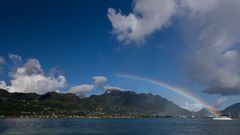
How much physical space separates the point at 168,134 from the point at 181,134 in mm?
5981

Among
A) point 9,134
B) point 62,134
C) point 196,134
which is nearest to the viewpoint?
point 9,134

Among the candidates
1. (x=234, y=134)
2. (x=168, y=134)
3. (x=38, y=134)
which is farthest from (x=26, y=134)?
(x=234, y=134)

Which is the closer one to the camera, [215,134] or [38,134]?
[38,134]

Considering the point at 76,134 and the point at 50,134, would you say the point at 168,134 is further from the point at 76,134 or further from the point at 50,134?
the point at 50,134

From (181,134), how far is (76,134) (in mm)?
48017

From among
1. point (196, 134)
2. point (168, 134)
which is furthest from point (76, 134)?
point (196, 134)

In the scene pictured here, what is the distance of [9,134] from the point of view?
128000mm

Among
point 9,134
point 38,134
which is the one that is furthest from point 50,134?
point 9,134

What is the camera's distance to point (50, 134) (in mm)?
135125

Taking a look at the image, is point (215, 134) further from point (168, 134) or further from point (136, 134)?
point (136, 134)

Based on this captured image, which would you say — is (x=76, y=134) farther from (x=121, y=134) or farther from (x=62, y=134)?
(x=121, y=134)

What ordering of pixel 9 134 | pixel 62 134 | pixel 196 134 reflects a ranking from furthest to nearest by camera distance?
pixel 196 134 → pixel 62 134 → pixel 9 134

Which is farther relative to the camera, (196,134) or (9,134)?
(196,134)

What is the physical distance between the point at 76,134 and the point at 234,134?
70.7m
